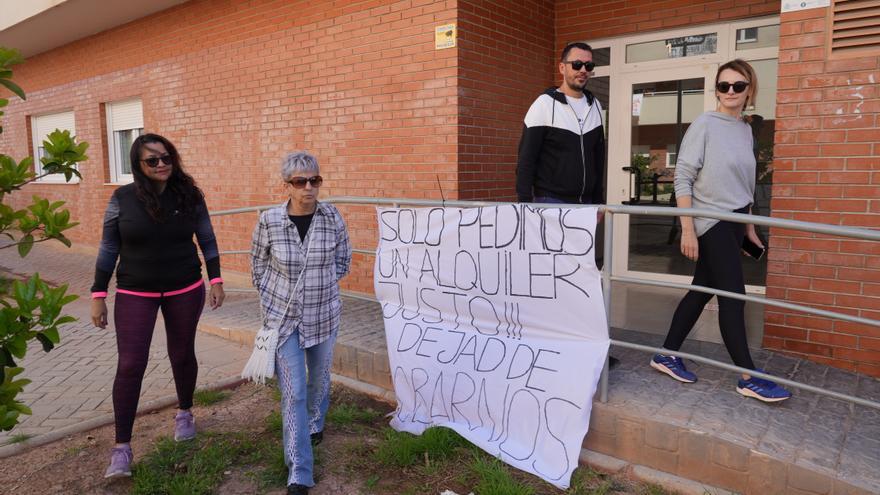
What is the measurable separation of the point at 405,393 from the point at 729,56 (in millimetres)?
4632

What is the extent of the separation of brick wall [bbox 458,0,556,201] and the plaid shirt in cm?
278

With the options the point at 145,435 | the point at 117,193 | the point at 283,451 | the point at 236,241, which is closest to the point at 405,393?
the point at 283,451

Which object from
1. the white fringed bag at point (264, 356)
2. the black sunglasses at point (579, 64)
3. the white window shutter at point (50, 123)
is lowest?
the white fringed bag at point (264, 356)

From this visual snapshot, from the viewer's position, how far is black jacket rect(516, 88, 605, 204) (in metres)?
3.85

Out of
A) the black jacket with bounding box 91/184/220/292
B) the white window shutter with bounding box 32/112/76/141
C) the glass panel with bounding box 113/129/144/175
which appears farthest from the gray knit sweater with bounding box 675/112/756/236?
→ the white window shutter with bounding box 32/112/76/141

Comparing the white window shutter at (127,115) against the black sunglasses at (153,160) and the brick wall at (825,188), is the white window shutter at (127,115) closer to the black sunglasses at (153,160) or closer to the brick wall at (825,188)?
the black sunglasses at (153,160)

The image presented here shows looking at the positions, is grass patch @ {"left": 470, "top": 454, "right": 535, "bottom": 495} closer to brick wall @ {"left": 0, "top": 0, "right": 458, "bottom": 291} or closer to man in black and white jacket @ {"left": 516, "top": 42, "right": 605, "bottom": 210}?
man in black and white jacket @ {"left": 516, "top": 42, "right": 605, "bottom": 210}

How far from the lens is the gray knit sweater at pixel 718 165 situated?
349 cm

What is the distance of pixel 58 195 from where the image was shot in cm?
1295

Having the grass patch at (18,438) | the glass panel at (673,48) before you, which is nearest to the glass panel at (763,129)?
the glass panel at (673,48)

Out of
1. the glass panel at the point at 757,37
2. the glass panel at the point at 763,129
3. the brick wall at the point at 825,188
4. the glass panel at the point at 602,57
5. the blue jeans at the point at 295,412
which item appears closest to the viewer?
the blue jeans at the point at 295,412

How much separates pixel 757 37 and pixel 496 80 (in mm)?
2518

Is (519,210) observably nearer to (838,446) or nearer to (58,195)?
(838,446)

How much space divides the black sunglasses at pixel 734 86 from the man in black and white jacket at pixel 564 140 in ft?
2.48
